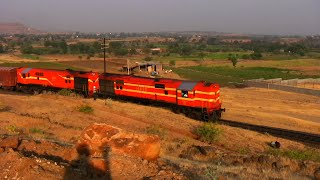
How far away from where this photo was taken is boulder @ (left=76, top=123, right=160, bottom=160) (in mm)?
13208

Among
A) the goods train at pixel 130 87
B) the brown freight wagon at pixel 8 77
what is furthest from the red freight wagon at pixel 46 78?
the brown freight wagon at pixel 8 77

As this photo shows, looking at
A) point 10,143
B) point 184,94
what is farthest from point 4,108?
point 10,143

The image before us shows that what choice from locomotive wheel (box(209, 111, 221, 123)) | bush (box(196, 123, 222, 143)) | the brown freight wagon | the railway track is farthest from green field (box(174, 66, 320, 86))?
bush (box(196, 123, 222, 143))

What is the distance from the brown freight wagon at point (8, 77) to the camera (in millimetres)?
48406

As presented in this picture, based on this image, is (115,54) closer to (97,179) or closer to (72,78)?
(72,78)

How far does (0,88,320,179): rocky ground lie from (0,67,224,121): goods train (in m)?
1.47

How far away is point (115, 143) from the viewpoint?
13.4 metres

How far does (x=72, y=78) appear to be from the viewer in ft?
146

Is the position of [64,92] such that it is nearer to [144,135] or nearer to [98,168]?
[144,135]

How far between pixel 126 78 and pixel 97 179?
29.2 meters

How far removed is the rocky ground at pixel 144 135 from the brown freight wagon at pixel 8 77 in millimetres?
10892

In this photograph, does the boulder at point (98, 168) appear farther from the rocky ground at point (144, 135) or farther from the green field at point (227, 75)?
the green field at point (227, 75)

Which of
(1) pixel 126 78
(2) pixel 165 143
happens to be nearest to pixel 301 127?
(1) pixel 126 78

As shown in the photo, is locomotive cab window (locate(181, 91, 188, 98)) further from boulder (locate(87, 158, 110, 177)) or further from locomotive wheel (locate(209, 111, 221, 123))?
boulder (locate(87, 158, 110, 177))
